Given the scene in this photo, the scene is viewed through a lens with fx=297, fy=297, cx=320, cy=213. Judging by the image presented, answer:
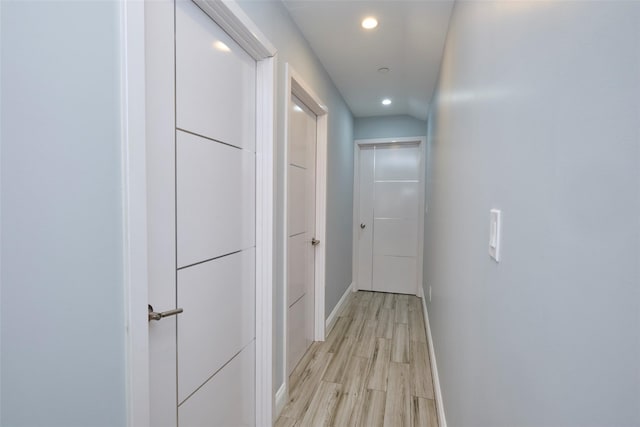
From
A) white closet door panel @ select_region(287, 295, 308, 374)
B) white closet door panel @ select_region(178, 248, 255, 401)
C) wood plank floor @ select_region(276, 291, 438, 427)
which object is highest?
white closet door panel @ select_region(178, 248, 255, 401)

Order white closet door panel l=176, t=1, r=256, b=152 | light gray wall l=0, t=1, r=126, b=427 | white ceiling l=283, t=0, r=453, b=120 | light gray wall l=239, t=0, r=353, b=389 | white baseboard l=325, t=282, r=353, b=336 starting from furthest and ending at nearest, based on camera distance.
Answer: white baseboard l=325, t=282, r=353, b=336
white ceiling l=283, t=0, r=453, b=120
light gray wall l=239, t=0, r=353, b=389
white closet door panel l=176, t=1, r=256, b=152
light gray wall l=0, t=1, r=126, b=427

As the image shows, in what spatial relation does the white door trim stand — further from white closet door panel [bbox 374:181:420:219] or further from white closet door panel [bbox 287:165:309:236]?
white closet door panel [bbox 374:181:420:219]

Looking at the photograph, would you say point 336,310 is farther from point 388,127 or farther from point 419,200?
point 388,127

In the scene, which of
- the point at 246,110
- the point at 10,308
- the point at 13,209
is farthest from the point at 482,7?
the point at 10,308

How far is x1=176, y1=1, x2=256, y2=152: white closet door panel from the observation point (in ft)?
3.52

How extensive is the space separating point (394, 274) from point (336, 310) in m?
1.22

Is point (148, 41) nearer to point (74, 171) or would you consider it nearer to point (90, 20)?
point (90, 20)

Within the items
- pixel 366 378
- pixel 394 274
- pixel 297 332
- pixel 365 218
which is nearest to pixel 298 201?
pixel 297 332

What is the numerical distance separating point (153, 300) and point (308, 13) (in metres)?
1.82

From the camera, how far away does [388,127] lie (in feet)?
13.1

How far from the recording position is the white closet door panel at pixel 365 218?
4.20 metres

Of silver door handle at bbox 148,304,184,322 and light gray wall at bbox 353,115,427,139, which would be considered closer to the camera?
silver door handle at bbox 148,304,184,322

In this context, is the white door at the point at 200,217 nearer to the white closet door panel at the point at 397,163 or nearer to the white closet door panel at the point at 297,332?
the white closet door panel at the point at 297,332

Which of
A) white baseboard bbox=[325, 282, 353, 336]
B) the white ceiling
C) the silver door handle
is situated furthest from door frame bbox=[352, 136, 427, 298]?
the silver door handle
